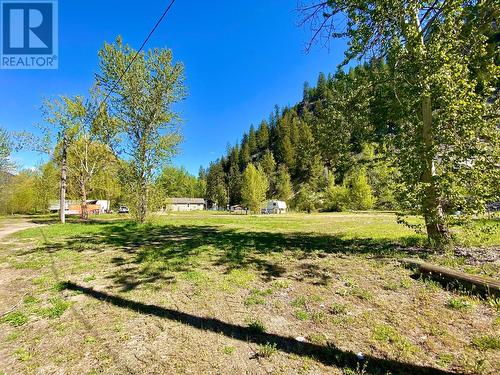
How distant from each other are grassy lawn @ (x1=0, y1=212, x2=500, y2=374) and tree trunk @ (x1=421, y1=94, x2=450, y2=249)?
92cm

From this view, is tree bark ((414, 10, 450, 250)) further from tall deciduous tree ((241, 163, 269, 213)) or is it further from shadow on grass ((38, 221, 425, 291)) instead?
tall deciduous tree ((241, 163, 269, 213))

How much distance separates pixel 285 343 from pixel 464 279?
3706 mm

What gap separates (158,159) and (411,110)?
16694mm

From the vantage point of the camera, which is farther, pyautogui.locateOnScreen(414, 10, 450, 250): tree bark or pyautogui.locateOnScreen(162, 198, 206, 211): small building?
pyautogui.locateOnScreen(162, 198, 206, 211): small building

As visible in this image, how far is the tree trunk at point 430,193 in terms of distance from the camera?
24.8ft

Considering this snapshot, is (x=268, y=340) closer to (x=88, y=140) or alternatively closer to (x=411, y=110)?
(x=411, y=110)

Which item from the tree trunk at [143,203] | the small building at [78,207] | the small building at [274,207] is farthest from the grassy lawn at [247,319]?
the small building at [274,207]

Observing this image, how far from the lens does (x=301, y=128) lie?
99.6 metres

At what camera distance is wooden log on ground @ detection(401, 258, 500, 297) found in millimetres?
4639

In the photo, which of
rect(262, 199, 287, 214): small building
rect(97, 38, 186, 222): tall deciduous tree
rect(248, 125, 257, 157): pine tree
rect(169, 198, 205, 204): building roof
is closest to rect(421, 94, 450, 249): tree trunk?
rect(97, 38, 186, 222): tall deciduous tree

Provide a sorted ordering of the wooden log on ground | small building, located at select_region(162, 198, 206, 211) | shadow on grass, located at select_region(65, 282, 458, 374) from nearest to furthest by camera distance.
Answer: shadow on grass, located at select_region(65, 282, 458, 374) → the wooden log on ground → small building, located at select_region(162, 198, 206, 211)

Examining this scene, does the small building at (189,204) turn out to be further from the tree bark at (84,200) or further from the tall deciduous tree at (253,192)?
the tree bark at (84,200)

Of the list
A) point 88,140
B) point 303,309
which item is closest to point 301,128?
point 88,140

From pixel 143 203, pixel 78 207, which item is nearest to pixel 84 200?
pixel 143 203
